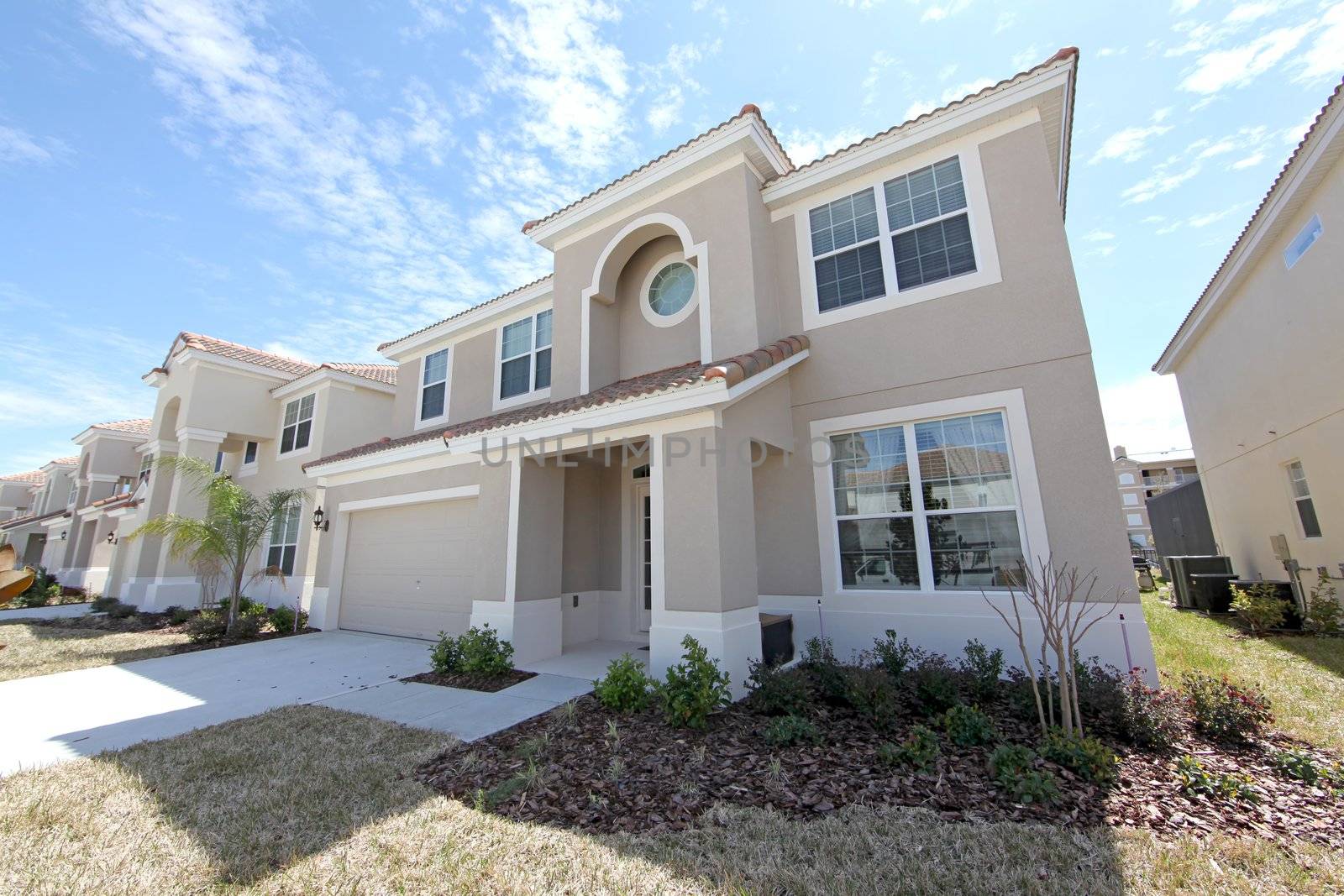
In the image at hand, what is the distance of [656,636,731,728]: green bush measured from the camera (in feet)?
17.1

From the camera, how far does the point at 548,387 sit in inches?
440

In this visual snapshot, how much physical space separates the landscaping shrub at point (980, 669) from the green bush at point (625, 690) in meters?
3.35

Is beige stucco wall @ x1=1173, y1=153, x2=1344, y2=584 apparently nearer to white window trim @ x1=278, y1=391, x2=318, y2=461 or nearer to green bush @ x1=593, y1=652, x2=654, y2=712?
green bush @ x1=593, y1=652, x2=654, y2=712

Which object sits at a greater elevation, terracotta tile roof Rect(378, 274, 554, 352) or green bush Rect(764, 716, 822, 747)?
terracotta tile roof Rect(378, 274, 554, 352)

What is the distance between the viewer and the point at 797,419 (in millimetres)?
8133

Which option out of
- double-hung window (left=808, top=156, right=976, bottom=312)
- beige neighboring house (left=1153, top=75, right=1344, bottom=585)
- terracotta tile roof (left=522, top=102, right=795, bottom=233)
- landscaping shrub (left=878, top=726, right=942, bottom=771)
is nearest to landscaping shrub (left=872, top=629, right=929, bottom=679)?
landscaping shrub (left=878, top=726, right=942, bottom=771)

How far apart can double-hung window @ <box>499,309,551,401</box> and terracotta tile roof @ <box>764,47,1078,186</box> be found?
540 centimetres

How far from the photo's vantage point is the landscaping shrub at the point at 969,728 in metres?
4.57

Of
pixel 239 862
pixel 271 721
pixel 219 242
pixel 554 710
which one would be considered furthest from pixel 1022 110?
pixel 219 242

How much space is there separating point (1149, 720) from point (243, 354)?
22.1 m

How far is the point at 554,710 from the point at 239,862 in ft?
9.83

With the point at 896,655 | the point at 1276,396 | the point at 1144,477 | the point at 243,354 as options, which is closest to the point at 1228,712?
the point at 896,655

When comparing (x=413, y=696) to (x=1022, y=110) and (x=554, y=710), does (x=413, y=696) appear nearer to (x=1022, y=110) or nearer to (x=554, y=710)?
(x=554, y=710)

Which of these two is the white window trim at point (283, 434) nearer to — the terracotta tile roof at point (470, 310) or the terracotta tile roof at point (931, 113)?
the terracotta tile roof at point (470, 310)
